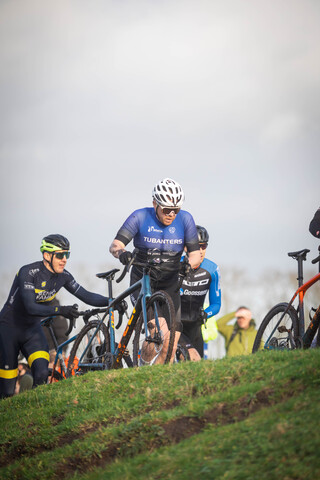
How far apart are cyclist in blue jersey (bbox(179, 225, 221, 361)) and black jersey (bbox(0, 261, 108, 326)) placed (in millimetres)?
1713

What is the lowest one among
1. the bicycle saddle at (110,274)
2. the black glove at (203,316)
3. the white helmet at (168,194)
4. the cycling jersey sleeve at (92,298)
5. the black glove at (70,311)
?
the black glove at (203,316)

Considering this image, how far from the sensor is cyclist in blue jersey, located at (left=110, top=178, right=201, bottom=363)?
10727 millimetres

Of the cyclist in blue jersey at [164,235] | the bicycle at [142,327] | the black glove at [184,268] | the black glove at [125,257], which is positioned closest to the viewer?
the bicycle at [142,327]

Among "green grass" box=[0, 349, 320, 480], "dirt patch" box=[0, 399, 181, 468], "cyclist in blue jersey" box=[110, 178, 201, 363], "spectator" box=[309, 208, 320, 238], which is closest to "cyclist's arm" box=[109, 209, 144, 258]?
"cyclist in blue jersey" box=[110, 178, 201, 363]

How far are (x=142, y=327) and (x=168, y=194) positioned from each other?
7.12ft

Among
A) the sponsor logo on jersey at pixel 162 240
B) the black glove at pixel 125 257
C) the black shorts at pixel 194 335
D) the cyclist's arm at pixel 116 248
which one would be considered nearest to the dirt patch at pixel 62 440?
the black glove at pixel 125 257

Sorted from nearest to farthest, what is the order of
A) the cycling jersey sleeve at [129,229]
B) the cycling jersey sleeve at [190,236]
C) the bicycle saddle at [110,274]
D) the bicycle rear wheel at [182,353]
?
the cycling jersey sleeve at [129,229] → the cycling jersey sleeve at [190,236] → the bicycle rear wheel at [182,353] → the bicycle saddle at [110,274]

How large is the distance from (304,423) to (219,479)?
84 centimetres

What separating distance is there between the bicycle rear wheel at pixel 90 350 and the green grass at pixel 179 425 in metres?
1.88

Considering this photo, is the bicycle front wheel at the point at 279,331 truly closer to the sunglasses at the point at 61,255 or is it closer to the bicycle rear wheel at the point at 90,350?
the bicycle rear wheel at the point at 90,350

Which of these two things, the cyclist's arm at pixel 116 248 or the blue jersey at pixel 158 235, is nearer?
the cyclist's arm at pixel 116 248

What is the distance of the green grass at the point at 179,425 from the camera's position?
5293 mm

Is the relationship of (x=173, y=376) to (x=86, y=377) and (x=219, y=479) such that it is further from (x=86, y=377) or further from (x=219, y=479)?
(x=219, y=479)

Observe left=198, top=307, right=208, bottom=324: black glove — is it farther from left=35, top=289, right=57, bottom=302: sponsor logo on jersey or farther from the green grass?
the green grass
